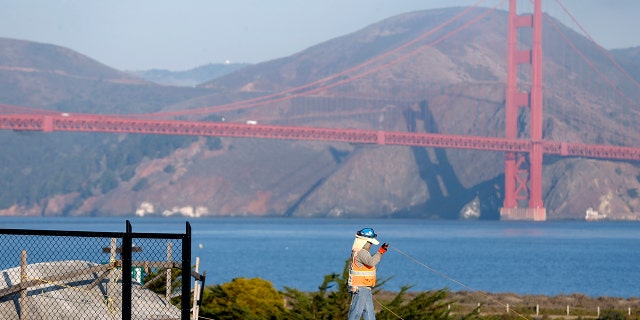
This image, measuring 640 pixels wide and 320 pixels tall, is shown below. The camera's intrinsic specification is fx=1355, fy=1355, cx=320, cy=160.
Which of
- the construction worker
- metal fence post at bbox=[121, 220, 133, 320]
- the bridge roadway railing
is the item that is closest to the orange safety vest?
the construction worker

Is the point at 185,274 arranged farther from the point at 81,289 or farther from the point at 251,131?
the point at 251,131

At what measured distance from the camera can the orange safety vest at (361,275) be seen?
42.3ft

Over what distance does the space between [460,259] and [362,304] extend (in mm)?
83110

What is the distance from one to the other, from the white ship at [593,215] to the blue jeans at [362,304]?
598 ft

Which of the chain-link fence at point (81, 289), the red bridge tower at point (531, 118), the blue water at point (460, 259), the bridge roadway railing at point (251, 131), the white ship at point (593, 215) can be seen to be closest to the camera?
the chain-link fence at point (81, 289)

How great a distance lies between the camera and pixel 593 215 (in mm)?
191750

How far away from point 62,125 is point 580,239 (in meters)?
54.8

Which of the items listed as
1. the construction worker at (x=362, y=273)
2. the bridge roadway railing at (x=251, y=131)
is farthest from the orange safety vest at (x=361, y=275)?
the bridge roadway railing at (x=251, y=131)

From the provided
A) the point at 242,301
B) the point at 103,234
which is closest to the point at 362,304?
the point at 103,234

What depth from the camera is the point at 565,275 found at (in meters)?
78.9

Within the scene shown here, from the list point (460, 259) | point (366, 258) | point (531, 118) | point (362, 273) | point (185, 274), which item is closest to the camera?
point (185, 274)

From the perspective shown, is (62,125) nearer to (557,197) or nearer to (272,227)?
(272,227)

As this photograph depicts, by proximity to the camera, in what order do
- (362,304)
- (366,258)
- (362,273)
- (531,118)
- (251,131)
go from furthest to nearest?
(531,118) → (251,131) → (362,304) → (362,273) → (366,258)

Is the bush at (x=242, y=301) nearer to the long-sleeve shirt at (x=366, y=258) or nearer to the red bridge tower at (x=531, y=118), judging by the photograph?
the long-sleeve shirt at (x=366, y=258)
